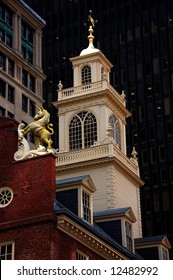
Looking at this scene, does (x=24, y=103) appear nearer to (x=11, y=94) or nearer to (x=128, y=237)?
(x=11, y=94)

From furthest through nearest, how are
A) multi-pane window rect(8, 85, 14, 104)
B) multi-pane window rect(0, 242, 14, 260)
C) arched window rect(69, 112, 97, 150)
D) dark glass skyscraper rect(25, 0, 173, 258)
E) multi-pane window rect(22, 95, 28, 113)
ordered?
1. dark glass skyscraper rect(25, 0, 173, 258)
2. multi-pane window rect(22, 95, 28, 113)
3. multi-pane window rect(8, 85, 14, 104)
4. arched window rect(69, 112, 97, 150)
5. multi-pane window rect(0, 242, 14, 260)

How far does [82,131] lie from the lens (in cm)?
6688

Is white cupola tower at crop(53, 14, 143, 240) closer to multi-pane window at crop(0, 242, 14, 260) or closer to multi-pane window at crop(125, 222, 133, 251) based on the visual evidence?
multi-pane window at crop(125, 222, 133, 251)

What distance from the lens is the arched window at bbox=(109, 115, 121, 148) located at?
67438 millimetres

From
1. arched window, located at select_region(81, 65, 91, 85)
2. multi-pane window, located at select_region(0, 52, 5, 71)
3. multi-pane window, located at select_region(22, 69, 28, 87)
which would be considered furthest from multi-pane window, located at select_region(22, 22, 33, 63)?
arched window, located at select_region(81, 65, 91, 85)

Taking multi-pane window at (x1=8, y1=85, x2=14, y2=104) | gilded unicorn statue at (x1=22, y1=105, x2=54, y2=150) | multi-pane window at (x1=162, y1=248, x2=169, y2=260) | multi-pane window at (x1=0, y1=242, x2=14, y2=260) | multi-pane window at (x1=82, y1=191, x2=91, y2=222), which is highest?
multi-pane window at (x1=8, y1=85, x2=14, y2=104)

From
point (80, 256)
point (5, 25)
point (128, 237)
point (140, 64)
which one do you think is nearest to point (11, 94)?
point (5, 25)

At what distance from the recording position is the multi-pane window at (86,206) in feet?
154

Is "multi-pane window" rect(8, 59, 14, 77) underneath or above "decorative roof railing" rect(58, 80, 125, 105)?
above

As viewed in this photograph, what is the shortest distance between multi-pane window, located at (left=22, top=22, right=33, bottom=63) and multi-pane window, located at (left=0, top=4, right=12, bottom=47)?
3699 mm

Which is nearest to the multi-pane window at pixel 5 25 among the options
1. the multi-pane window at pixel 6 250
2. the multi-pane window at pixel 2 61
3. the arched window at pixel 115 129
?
the multi-pane window at pixel 2 61

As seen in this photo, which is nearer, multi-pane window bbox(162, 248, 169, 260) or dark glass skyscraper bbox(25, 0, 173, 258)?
multi-pane window bbox(162, 248, 169, 260)

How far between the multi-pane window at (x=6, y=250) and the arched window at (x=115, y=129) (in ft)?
92.7

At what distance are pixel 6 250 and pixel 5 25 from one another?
4895 centimetres
